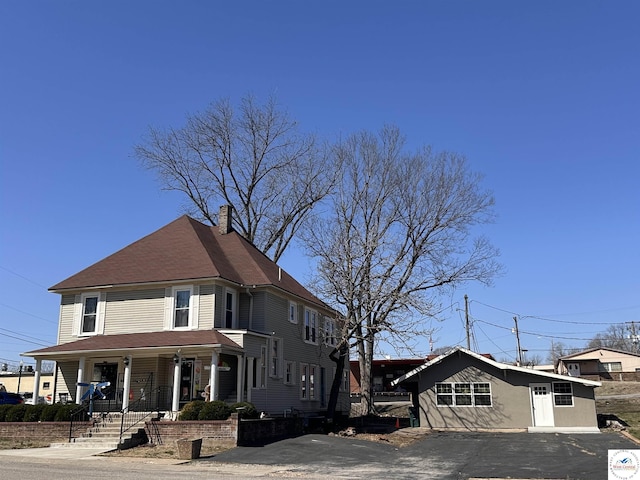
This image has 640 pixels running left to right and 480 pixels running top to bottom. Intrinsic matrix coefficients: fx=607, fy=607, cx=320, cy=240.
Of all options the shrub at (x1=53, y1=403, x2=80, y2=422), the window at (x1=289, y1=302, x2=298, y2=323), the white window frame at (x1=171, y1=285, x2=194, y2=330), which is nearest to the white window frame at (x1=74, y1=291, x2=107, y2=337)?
the white window frame at (x1=171, y1=285, x2=194, y2=330)

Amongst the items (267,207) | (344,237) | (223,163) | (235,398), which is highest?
(223,163)

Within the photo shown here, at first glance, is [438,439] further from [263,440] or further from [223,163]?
[223,163]

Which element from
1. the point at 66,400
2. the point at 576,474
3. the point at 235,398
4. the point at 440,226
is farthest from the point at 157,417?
→ the point at 440,226

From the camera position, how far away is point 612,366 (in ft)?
210

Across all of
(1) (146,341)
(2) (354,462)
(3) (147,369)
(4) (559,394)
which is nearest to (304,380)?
(3) (147,369)

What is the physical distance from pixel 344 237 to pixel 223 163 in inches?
646

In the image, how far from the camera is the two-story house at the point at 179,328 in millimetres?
24078

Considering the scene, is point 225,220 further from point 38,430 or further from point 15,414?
point 38,430

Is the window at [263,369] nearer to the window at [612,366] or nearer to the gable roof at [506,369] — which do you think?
the gable roof at [506,369]

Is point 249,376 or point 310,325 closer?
point 249,376

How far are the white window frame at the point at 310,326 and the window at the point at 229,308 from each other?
5557mm

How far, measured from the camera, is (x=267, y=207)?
43312mm


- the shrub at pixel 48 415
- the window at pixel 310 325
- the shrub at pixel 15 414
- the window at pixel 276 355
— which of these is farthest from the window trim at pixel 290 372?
the shrub at pixel 15 414

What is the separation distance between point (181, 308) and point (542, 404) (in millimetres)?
17902
